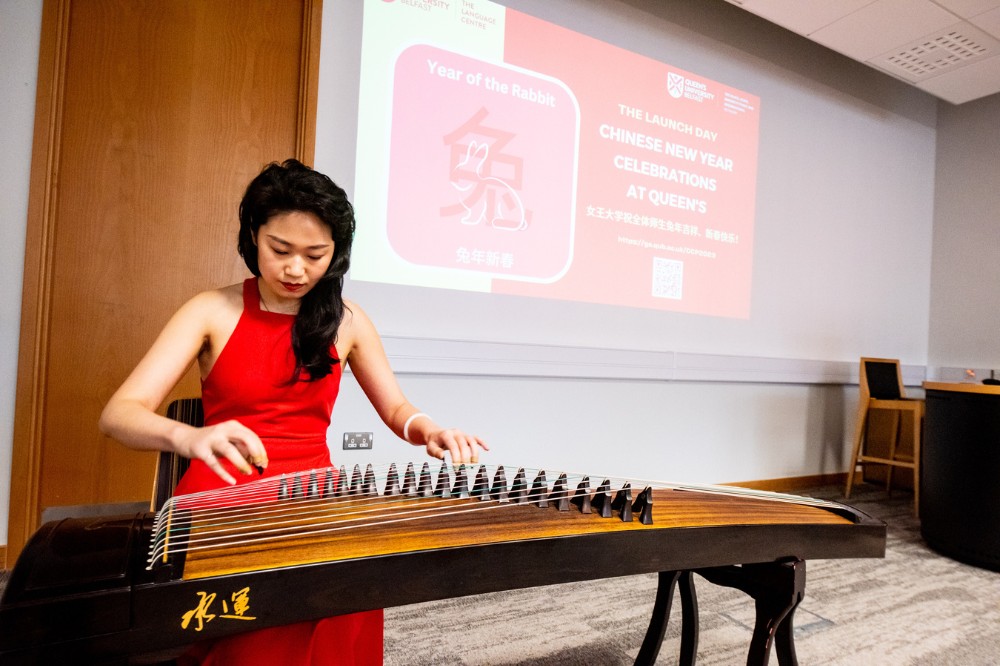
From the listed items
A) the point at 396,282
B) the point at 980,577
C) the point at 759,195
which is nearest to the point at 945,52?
the point at 759,195

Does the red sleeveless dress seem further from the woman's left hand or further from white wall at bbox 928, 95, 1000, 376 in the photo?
white wall at bbox 928, 95, 1000, 376

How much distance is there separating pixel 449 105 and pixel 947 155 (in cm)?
420

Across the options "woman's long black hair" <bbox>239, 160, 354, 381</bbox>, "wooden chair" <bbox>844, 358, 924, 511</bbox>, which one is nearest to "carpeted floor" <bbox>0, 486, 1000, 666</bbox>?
"woman's long black hair" <bbox>239, 160, 354, 381</bbox>

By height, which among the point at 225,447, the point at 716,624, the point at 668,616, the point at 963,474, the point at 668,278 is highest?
the point at 668,278

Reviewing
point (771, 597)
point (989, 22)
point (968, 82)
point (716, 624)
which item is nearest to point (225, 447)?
point (771, 597)

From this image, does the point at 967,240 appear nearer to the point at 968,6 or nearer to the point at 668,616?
the point at 968,6

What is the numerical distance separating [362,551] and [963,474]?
297 centimetres

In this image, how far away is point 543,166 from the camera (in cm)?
294

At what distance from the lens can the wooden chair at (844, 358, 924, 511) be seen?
3.63 meters

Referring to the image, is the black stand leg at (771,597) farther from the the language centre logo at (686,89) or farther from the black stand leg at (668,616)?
the the language centre logo at (686,89)

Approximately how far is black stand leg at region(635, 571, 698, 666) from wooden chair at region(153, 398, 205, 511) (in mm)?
1118

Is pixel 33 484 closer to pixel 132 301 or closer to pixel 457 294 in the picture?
pixel 132 301

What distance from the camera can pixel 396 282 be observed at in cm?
262

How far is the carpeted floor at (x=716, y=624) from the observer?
1675mm
